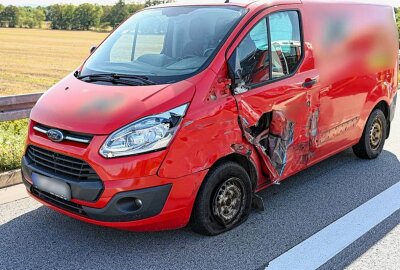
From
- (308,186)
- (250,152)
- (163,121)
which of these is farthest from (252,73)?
(308,186)

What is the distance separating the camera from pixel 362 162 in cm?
589

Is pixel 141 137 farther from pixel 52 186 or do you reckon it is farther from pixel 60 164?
pixel 52 186

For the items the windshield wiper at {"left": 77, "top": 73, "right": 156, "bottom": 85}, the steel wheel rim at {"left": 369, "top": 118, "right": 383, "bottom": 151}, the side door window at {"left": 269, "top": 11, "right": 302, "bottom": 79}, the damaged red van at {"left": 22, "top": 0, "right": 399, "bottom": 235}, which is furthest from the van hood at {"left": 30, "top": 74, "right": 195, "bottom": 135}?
the steel wheel rim at {"left": 369, "top": 118, "right": 383, "bottom": 151}

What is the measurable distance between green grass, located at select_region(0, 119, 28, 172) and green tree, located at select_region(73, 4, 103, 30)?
84.5m

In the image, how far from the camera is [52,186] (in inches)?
140

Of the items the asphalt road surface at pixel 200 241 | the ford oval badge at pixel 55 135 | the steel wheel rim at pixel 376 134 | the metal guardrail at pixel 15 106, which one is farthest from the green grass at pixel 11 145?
the steel wheel rim at pixel 376 134

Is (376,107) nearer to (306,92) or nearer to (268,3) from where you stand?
(306,92)

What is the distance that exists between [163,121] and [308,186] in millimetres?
2263

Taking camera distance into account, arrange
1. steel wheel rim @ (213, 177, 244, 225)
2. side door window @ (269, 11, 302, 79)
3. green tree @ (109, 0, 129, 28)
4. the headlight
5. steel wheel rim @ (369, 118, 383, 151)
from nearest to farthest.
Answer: the headlight → steel wheel rim @ (213, 177, 244, 225) → side door window @ (269, 11, 302, 79) → steel wheel rim @ (369, 118, 383, 151) → green tree @ (109, 0, 129, 28)

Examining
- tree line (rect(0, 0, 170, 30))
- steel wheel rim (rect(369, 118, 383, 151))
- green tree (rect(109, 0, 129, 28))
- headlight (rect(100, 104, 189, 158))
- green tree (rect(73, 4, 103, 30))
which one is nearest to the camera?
headlight (rect(100, 104, 189, 158))

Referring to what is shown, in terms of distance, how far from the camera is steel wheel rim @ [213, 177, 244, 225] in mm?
3807

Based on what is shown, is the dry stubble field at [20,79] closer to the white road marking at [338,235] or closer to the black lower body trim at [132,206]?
the black lower body trim at [132,206]

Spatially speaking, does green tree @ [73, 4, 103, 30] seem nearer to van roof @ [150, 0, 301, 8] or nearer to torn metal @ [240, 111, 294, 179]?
van roof @ [150, 0, 301, 8]

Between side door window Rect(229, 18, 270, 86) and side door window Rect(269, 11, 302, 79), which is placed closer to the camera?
side door window Rect(229, 18, 270, 86)
